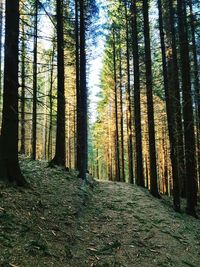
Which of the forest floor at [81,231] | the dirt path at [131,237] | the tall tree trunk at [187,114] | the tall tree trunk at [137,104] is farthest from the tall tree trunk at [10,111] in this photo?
the tall tree trunk at [137,104]

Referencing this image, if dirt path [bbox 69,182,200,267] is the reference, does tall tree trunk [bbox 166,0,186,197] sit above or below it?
above

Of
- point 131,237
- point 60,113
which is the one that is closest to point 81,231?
point 131,237

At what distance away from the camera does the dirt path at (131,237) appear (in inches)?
295

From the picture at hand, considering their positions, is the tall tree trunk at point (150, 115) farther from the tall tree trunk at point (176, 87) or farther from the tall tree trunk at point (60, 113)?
the tall tree trunk at point (60, 113)

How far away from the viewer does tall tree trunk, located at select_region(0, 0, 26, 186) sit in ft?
28.8

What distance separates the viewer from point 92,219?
959 centimetres

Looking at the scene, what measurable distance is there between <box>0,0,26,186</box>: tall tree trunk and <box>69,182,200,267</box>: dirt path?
88.6 inches

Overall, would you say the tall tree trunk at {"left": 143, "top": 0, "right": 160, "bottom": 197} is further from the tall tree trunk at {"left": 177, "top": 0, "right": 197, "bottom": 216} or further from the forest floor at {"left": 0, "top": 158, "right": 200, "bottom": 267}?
the forest floor at {"left": 0, "top": 158, "right": 200, "bottom": 267}

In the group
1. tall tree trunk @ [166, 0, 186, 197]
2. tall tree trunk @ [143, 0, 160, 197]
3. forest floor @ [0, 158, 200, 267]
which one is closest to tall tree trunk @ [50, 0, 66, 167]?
forest floor @ [0, 158, 200, 267]

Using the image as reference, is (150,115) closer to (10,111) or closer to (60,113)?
(60,113)

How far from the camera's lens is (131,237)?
350 inches

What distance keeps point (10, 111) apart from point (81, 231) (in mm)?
3546

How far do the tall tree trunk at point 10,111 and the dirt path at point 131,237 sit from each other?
225cm

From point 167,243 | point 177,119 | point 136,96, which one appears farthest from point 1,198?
point 136,96
